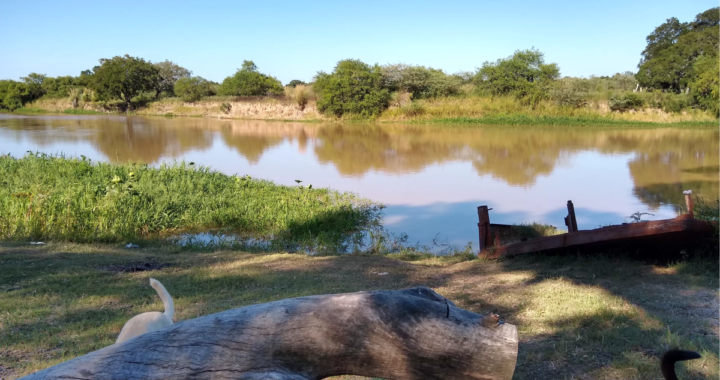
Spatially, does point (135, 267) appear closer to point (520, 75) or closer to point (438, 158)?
point (438, 158)

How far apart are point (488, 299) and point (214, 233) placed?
18.4ft

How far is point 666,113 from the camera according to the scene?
29297 millimetres

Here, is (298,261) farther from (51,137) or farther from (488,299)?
(51,137)

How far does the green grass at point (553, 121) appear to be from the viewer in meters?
27.5

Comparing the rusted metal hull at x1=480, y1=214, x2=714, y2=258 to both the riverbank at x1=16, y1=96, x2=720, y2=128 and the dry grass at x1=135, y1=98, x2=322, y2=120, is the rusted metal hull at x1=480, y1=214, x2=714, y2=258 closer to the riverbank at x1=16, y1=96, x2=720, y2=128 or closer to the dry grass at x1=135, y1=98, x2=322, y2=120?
the riverbank at x1=16, y1=96, x2=720, y2=128

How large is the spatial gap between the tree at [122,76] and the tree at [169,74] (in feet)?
41.6

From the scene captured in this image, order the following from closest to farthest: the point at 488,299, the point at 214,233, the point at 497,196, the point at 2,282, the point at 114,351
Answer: the point at 114,351, the point at 488,299, the point at 2,282, the point at 214,233, the point at 497,196

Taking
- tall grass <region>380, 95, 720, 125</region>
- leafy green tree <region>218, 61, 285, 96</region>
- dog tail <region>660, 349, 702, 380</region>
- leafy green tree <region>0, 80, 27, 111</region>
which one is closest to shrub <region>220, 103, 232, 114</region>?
leafy green tree <region>218, 61, 285, 96</region>

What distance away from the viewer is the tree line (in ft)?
98.2

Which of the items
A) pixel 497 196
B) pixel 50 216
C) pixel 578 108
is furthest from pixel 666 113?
pixel 50 216

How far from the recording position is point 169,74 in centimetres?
6184

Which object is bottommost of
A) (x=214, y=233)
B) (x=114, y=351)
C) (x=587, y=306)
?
(x=214, y=233)

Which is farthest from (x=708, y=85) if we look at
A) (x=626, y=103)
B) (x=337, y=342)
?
(x=337, y=342)

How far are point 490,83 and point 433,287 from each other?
3083 cm
